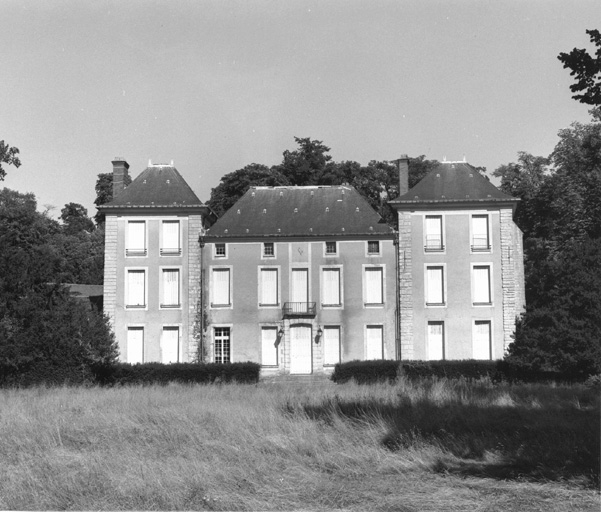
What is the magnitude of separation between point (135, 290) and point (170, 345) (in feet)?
8.62

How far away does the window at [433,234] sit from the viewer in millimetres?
32188

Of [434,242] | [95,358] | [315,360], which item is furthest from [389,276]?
[95,358]

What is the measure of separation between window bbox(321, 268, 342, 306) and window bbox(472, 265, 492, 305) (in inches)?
211

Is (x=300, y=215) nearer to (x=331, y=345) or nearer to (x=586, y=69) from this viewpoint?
(x=331, y=345)

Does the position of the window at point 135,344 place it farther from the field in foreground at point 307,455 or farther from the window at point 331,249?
the field in foreground at point 307,455

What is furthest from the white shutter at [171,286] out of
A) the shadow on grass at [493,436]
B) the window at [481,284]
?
the shadow on grass at [493,436]

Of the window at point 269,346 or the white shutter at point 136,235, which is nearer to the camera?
the window at point 269,346

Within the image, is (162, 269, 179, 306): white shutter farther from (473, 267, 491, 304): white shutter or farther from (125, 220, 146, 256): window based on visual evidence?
(473, 267, 491, 304): white shutter

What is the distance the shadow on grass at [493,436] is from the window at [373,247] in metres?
19.1

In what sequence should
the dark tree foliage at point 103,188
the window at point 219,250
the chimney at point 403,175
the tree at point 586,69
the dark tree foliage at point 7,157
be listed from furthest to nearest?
the dark tree foliage at point 103,188 → the chimney at point 403,175 → the window at point 219,250 → the dark tree foliage at point 7,157 → the tree at point 586,69

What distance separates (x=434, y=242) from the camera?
32281mm

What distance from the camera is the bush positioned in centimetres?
2608

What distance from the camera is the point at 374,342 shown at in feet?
106

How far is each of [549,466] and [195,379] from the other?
18471mm
